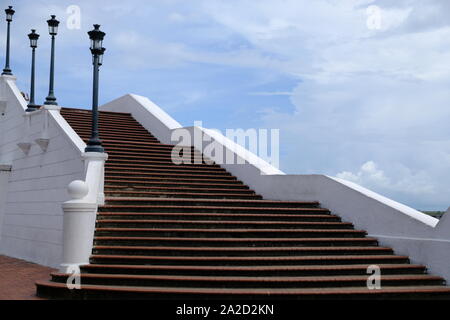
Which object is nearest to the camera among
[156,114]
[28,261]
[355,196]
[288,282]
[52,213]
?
[288,282]

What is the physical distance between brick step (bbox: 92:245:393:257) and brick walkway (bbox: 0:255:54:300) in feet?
4.23

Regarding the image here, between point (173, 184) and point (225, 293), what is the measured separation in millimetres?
5761

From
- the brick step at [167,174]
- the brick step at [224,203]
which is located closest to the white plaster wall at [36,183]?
the brick step at [224,203]

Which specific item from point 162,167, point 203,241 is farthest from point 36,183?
point 203,241

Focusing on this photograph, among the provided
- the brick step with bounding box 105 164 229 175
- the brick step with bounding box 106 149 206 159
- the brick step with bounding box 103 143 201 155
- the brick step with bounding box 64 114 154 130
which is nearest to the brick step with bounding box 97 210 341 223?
the brick step with bounding box 105 164 229 175

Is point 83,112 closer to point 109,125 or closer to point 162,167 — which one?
point 109,125

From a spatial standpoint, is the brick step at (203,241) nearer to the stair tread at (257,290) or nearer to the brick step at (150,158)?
the stair tread at (257,290)

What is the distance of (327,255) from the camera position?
32.0 ft

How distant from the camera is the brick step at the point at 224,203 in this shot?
11297mm

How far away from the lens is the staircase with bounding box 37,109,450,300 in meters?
8.19

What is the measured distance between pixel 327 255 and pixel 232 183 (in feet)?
15.6

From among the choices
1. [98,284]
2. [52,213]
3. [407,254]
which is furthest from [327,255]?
[52,213]

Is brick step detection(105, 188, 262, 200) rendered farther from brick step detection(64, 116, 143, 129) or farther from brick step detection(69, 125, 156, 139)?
brick step detection(64, 116, 143, 129)
